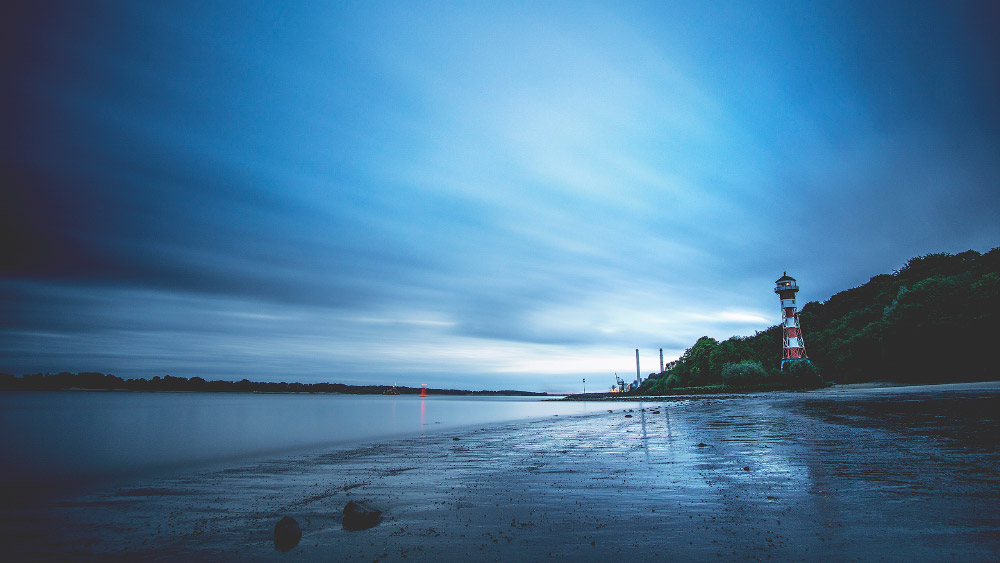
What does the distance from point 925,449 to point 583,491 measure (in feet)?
33.2

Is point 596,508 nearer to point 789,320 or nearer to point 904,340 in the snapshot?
point 904,340

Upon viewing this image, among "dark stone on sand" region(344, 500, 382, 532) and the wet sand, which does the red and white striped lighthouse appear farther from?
"dark stone on sand" region(344, 500, 382, 532)

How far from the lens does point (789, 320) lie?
289 feet

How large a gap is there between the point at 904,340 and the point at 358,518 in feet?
268

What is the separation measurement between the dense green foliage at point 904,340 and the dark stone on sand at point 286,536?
256 feet

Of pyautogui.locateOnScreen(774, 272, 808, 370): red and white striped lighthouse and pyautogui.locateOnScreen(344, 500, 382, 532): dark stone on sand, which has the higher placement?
pyautogui.locateOnScreen(774, 272, 808, 370): red and white striped lighthouse

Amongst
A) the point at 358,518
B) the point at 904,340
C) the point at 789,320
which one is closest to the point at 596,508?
the point at 358,518

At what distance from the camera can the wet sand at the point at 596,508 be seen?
20.4ft

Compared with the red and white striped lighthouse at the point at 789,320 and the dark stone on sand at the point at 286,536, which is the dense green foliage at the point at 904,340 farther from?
the dark stone on sand at the point at 286,536

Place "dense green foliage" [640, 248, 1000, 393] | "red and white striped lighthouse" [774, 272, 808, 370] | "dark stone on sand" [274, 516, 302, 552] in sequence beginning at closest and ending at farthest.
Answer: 1. "dark stone on sand" [274, 516, 302, 552]
2. "dense green foliage" [640, 248, 1000, 393]
3. "red and white striped lighthouse" [774, 272, 808, 370]

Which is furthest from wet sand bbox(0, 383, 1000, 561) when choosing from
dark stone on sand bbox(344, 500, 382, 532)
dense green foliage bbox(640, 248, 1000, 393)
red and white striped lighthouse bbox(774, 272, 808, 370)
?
red and white striped lighthouse bbox(774, 272, 808, 370)

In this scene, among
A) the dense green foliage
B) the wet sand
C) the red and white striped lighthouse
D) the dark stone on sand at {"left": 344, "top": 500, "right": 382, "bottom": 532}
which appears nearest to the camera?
the wet sand

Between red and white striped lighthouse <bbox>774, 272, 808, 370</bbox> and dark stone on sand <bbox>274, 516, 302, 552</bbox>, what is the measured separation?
97102 mm

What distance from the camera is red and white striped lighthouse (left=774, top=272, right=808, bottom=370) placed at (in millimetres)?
86188
